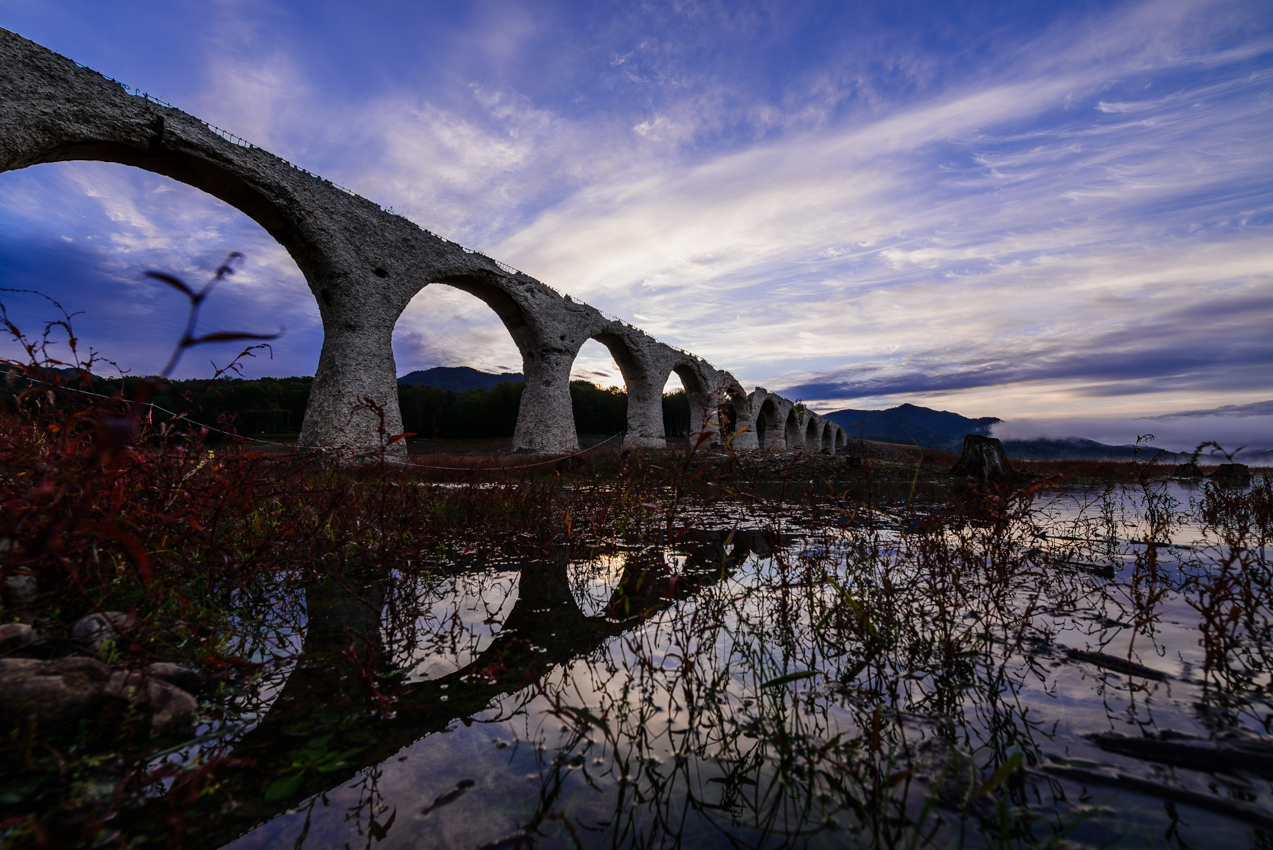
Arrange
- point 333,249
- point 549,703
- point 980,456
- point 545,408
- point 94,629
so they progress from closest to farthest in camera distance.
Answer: point 549,703 < point 94,629 < point 333,249 < point 980,456 < point 545,408

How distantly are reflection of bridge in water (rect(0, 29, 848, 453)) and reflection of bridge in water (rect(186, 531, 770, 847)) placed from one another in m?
0.98

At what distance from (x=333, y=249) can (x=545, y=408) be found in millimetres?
6735

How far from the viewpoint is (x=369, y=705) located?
1.72 metres

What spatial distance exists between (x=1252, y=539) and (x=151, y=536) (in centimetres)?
772

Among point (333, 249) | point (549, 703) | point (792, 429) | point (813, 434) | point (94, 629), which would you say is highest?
point (333, 249)

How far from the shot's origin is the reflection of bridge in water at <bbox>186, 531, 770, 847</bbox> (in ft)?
4.49

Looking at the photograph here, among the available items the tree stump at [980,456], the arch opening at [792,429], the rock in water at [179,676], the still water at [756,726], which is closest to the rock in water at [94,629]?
the rock in water at [179,676]

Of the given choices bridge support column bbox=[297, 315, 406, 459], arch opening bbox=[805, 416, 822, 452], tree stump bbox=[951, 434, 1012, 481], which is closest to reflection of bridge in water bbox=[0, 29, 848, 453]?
bridge support column bbox=[297, 315, 406, 459]

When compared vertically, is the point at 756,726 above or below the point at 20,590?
below

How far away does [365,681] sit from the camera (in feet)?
5.88

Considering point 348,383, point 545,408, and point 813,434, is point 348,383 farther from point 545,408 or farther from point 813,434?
point 813,434

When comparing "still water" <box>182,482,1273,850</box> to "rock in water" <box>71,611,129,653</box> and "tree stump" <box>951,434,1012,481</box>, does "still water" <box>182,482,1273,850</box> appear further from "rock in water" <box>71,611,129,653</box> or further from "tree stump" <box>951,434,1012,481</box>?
"tree stump" <box>951,434,1012,481</box>

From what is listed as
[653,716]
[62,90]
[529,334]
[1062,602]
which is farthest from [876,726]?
[529,334]

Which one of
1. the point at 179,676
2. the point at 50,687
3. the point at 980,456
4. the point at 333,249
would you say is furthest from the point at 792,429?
the point at 50,687
